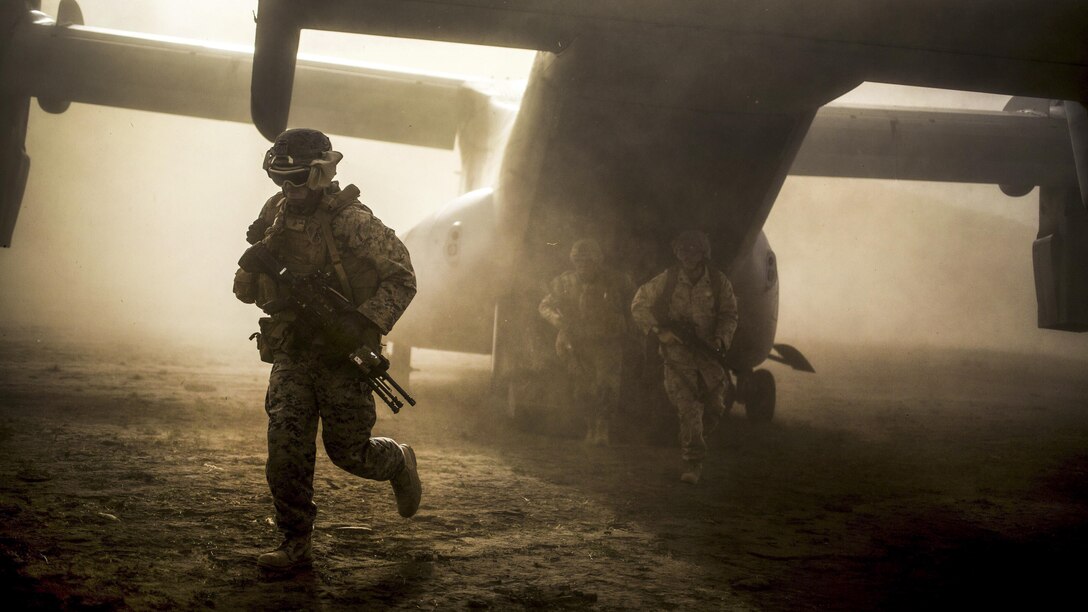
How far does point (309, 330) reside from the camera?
3705mm

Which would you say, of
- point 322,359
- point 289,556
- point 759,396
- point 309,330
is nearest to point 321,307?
point 309,330

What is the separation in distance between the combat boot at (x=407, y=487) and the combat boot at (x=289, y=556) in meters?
0.69

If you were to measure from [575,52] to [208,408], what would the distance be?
16.0ft

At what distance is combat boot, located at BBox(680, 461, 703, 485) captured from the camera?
6.02 meters

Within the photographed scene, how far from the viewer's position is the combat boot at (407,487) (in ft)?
13.9

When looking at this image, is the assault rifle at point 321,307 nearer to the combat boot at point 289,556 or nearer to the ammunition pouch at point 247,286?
the ammunition pouch at point 247,286

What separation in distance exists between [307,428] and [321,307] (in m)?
0.53

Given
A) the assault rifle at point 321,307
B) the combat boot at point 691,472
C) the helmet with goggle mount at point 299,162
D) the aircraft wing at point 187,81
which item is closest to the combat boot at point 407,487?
the assault rifle at point 321,307

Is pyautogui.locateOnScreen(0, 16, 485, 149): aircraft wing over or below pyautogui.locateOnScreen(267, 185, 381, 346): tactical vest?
over

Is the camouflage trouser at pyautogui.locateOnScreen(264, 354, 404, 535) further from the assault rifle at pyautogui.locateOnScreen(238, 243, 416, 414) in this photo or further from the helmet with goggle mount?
the helmet with goggle mount

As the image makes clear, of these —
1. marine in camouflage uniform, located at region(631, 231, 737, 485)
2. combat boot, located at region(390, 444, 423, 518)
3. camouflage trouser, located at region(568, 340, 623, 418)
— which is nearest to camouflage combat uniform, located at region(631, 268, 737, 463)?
marine in camouflage uniform, located at region(631, 231, 737, 485)

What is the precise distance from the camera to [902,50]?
560 centimetres

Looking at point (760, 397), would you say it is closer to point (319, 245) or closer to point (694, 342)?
point (694, 342)

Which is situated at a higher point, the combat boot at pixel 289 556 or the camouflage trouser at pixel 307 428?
the camouflage trouser at pixel 307 428
